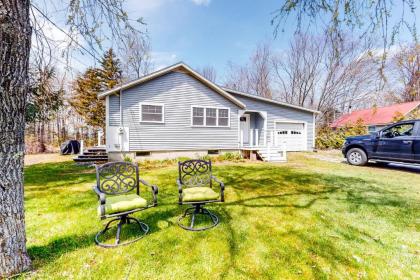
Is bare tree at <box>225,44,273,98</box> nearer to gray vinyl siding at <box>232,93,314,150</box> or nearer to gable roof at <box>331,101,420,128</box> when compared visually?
gable roof at <box>331,101,420,128</box>

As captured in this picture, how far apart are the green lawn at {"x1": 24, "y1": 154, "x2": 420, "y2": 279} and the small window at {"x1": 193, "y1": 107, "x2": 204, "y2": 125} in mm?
6334

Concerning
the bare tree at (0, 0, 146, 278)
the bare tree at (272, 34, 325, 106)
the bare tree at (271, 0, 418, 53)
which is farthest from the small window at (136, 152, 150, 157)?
the bare tree at (272, 34, 325, 106)

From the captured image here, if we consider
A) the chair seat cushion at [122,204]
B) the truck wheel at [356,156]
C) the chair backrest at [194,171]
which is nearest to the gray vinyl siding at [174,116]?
the truck wheel at [356,156]

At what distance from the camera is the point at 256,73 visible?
25.7 meters

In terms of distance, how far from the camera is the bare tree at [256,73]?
2472 cm

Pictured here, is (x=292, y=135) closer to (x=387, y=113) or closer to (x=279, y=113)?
(x=279, y=113)

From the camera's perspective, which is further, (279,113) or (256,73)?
(256,73)

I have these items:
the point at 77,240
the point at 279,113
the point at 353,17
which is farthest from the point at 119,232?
the point at 279,113

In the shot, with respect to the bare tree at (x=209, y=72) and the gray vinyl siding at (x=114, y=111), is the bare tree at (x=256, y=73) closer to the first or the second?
the bare tree at (x=209, y=72)

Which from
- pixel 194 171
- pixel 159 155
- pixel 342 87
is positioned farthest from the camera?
pixel 342 87

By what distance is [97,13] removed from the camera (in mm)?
3057

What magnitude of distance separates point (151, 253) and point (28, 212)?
9.78 ft

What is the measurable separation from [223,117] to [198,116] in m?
1.54

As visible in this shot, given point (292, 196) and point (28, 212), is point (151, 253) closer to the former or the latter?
point (28, 212)
